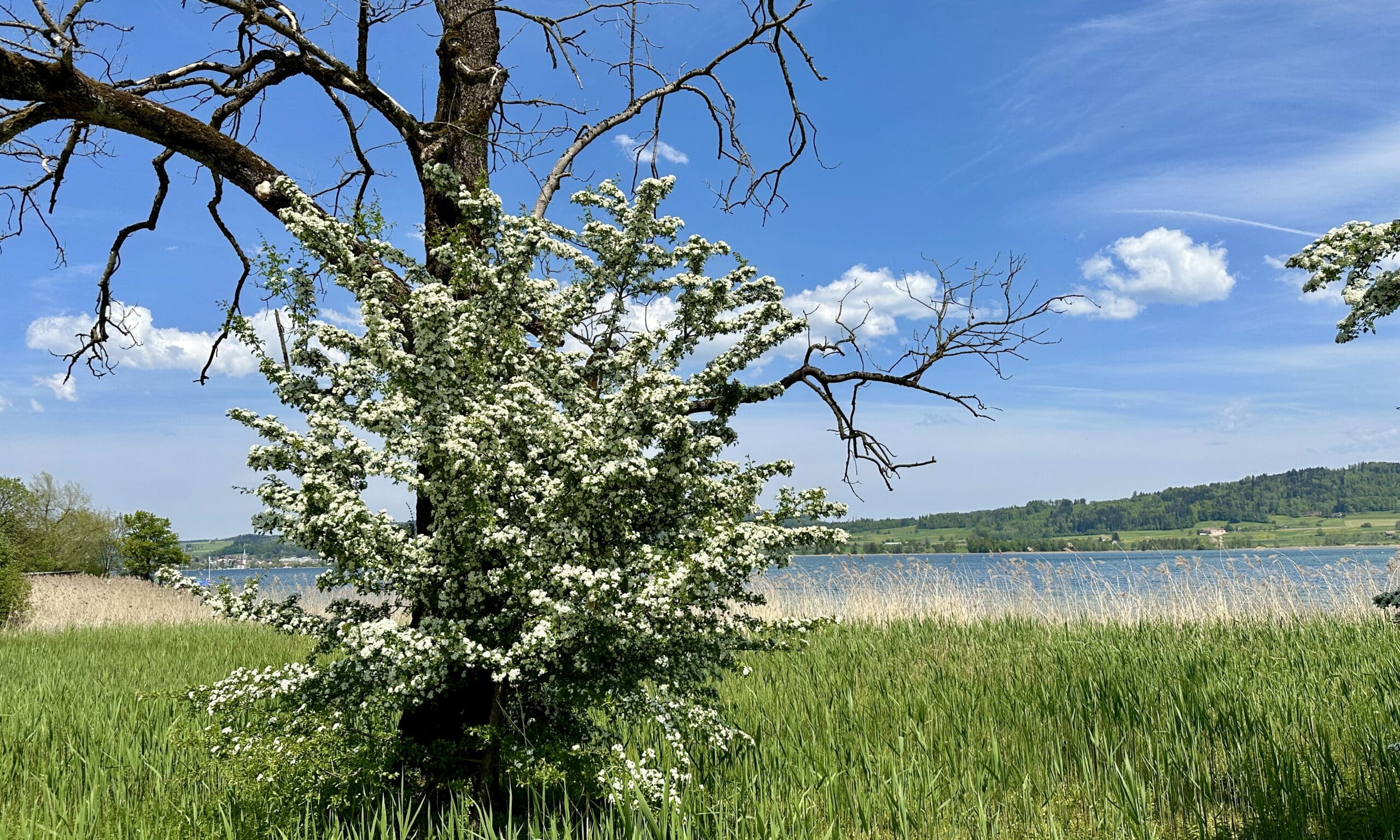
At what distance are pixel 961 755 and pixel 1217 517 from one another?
11011 cm

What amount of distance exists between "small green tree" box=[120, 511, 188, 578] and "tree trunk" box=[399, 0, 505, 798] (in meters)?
27.8

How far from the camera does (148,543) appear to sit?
90.1 ft

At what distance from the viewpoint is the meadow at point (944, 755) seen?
409cm

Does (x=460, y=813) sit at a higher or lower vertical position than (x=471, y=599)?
lower

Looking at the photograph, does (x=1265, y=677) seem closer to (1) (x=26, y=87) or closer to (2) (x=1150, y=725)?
(2) (x=1150, y=725)

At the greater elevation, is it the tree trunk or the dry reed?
the tree trunk

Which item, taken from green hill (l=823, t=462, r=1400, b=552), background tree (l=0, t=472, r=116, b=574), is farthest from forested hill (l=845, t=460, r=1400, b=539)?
background tree (l=0, t=472, r=116, b=574)

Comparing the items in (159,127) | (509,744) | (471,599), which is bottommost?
(509,744)

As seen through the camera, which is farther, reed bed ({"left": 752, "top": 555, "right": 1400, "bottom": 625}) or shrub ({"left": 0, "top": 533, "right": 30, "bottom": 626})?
shrub ({"left": 0, "top": 533, "right": 30, "bottom": 626})

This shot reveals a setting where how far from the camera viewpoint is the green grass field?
162 inches

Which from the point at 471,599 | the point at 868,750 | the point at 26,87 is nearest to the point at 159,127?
the point at 26,87

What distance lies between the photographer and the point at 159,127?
5.31 meters

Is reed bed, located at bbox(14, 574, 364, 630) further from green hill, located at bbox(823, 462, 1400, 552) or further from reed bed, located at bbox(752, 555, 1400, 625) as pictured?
green hill, located at bbox(823, 462, 1400, 552)

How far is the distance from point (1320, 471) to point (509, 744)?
119 metres
